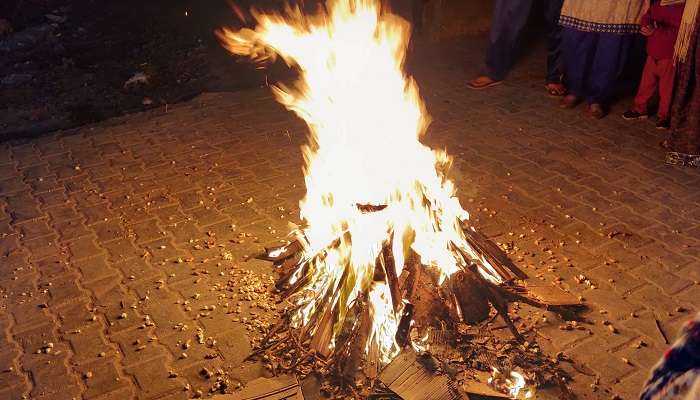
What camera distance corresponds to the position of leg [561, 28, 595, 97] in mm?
7848

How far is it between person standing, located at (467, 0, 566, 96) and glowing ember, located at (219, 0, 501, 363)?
454 cm

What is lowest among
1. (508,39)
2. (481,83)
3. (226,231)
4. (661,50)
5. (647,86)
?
(226,231)

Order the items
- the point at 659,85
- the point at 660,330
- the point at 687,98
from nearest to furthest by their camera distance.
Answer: the point at 660,330 < the point at 687,98 < the point at 659,85

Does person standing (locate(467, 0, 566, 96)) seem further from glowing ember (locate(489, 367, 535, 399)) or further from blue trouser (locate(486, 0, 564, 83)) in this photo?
glowing ember (locate(489, 367, 535, 399))

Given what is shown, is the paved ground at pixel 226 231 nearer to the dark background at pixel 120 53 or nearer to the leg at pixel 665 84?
the leg at pixel 665 84

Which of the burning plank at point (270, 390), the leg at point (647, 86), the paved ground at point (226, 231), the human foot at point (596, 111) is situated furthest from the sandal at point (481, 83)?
the burning plank at point (270, 390)

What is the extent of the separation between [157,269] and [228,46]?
21.7 feet

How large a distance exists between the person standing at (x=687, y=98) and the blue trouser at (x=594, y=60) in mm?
1031

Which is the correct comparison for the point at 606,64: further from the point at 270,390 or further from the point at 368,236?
the point at 270,390

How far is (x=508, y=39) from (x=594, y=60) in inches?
61.2

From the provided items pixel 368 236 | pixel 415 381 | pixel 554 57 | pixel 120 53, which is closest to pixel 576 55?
pixel 554 57

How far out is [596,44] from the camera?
25.6 feet

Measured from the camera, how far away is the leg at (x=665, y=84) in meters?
7.08

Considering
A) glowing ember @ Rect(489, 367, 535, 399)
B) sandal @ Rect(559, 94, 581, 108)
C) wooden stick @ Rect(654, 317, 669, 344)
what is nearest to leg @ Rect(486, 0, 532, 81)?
sandal @ Rect(559, 94, 581, 108)
